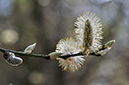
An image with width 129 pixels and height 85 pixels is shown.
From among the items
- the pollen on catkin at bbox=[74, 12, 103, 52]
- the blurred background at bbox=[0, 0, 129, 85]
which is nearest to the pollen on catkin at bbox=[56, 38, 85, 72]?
the pollen on catkin at bbox=[74, 12, 103, 52]

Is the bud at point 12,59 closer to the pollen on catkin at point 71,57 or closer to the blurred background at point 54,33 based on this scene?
the pollen on catkin at point 71,57

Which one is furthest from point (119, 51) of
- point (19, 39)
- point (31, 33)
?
point (19, 39)

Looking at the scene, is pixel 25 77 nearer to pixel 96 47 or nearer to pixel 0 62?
pixel 0 62

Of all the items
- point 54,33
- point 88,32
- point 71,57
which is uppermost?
point 54,33

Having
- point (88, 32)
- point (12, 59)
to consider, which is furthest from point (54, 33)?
point (12, 59)

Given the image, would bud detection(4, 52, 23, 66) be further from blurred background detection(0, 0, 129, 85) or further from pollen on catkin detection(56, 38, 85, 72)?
blurred background detection(0, 0, 129, 85)

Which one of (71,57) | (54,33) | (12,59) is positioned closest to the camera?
(12,59)

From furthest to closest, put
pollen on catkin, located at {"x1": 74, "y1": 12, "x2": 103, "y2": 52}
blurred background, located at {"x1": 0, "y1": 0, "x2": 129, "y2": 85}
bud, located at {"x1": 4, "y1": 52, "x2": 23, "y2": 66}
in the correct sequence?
blurred background, located at {"x1": 0, "y1": 0, "x2": 129, "y2": 85}, pollen on catkin, located at {"x1": 74, "y1": 12, "x2": 103, "y2": 52}, bud, located at {"x1": 4, "y1": 52, "x2": 23, "y2": 66}

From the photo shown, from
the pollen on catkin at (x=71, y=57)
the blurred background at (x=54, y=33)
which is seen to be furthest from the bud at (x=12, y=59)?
the blurred background at (x=54, y=33)

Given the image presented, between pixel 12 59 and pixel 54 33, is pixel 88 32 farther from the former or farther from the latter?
pixel 54 33
